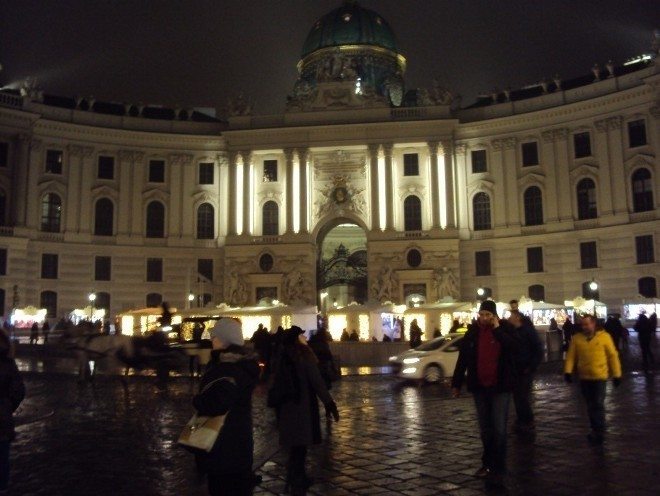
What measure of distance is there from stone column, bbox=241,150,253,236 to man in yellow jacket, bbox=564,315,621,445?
45678mm


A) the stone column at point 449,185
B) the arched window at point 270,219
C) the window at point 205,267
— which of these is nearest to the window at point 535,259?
the stone column at point 449,185

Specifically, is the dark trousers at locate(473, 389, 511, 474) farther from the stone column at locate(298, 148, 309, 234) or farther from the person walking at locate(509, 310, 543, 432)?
the stone column at locate(298, 148, 309, 234)

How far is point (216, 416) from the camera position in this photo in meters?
5.25

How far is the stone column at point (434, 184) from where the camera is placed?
176ft

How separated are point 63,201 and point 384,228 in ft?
84.7

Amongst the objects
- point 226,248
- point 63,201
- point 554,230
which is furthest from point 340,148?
point 63,201

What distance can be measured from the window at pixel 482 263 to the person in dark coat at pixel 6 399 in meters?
48.6

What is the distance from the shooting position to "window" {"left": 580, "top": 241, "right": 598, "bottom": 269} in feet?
164

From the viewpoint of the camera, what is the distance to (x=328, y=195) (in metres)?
55.7

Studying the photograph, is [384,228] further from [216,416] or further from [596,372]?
[216,416]

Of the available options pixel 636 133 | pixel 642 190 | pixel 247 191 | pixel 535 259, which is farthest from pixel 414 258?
pixel 636 133

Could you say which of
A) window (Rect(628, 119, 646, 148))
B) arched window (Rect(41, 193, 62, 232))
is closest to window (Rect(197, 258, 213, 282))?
arched window (Rect(41, 193, 62, 232))

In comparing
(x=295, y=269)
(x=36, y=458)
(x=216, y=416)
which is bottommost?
(x=36, y=458)

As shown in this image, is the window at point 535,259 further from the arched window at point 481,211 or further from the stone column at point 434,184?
the stone column at point 434,184
